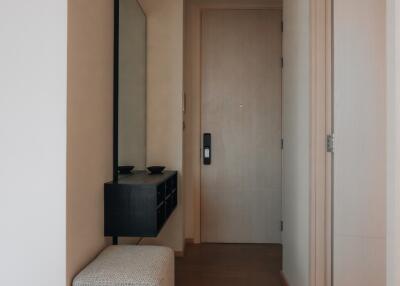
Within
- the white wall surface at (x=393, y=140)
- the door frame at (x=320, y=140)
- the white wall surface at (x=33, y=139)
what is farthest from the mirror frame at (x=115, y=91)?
the white wall surface at (x=393, y=140)

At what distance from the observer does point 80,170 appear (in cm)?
182

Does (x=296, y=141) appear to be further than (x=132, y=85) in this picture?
No

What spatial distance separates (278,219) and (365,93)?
7.91 feet

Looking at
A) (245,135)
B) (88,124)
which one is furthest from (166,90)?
(88,124)

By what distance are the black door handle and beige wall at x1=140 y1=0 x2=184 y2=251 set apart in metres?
0.58

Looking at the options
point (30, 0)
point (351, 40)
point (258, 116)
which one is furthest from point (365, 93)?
point (258, 116)

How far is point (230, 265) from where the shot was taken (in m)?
3.28

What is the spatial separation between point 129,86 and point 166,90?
0.78 meters

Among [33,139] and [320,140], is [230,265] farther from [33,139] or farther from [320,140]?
[33,139]

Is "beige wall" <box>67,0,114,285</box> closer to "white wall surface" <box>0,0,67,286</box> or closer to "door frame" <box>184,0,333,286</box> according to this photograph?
"white wall surface" <box>0,0,67,286</box>

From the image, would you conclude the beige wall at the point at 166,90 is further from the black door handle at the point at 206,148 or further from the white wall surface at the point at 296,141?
the white wall surface at the point at 296,141

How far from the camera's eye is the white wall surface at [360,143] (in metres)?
1.82

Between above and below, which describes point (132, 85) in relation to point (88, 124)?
above

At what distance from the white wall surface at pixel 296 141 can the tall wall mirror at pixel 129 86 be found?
1181 mm
